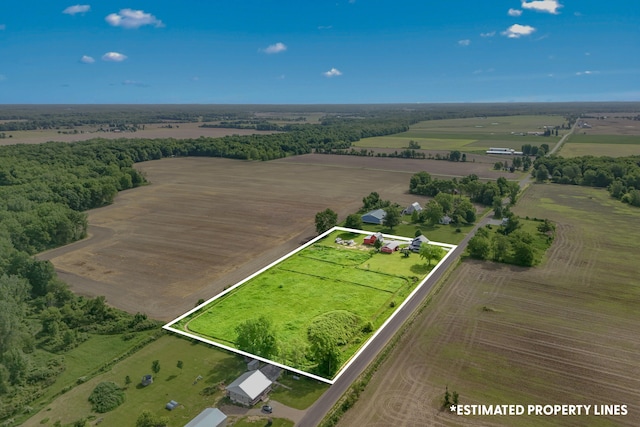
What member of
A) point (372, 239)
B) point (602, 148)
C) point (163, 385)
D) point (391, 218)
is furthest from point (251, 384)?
point (602, 148)

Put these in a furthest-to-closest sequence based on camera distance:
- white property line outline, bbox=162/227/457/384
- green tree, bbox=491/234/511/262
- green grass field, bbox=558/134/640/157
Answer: green grass field, bbox=558/134/640/157
green tree, bbox=491/234/511/262
white property line outline, bbox=162/227/457/384

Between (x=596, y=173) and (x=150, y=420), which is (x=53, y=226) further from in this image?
(x=596, y=173)

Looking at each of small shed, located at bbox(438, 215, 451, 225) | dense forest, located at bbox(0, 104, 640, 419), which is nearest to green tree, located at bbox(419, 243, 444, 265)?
small shed, located at bbox(438, 215, 451, 225)

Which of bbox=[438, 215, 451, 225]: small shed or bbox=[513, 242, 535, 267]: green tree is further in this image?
bbox=[438, 215, 451, 225]: small shed

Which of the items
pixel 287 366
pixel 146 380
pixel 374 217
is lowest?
pixel 146 380

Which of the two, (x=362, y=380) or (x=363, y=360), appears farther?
(x=363, y=360)

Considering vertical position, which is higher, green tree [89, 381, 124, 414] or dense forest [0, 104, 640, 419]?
dense forest [0, 104, 640, 419]

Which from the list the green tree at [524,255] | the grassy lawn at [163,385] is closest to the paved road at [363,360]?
the grassy lawn at [163,385]

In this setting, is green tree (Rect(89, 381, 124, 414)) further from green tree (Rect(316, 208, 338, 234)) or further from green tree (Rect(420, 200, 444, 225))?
green tree (Rect(420, 200, 444, 225))
